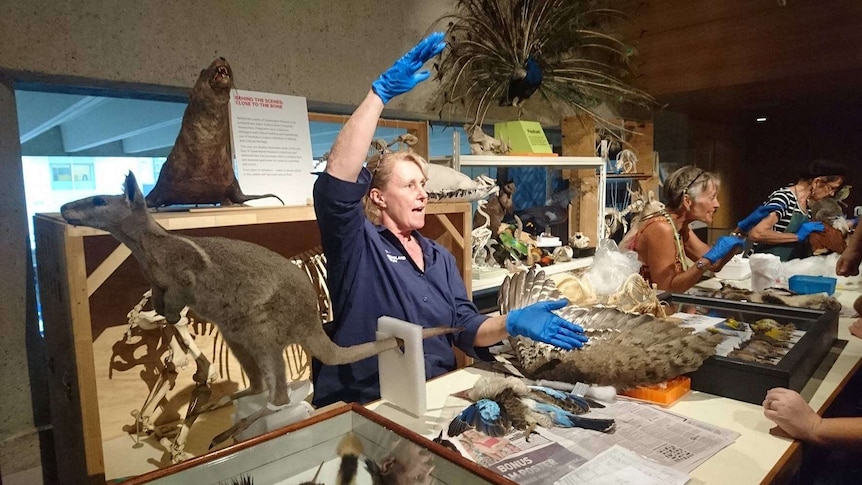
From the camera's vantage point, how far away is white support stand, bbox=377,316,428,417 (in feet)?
3.91

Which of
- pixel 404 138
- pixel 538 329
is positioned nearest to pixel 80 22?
pixel 404 138

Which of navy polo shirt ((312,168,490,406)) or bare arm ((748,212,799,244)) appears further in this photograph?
bare arm ((748,212,799,244))

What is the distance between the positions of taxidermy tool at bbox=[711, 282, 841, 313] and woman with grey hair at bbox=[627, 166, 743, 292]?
0.16m

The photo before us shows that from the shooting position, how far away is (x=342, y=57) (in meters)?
2.15

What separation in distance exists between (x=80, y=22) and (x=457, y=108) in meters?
1.75

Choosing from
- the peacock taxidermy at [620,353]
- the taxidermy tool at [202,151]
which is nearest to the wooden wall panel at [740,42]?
the peacock taxidermy at [620,353]

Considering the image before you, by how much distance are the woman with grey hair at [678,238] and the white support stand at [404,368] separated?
5.39 ft

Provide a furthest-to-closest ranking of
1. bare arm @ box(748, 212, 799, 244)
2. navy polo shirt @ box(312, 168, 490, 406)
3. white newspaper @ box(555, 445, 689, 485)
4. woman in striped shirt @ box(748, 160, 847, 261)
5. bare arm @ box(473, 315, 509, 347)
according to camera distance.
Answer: bare arm @ box(748, 212, 799, 244) < woman in striped shirt @ box(748, 160, 847, 261) < bare arm @ box(473, 315, 509, 347) < navy polo shirt @ box(312, 168, 490, 406) < white newspaper @ box(555, 445, 689, 485)

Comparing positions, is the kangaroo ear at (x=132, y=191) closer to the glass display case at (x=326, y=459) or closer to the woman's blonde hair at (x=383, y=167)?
the glass display case at (x=326, y=459)

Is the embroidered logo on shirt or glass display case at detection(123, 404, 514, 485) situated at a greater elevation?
the embroidered logo on shirt

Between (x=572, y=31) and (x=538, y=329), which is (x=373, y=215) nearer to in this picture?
(x=538, y=329)

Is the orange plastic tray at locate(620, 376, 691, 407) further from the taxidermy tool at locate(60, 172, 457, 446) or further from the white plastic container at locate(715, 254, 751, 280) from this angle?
the white plastic container at locate(715, 254, 751, 280)

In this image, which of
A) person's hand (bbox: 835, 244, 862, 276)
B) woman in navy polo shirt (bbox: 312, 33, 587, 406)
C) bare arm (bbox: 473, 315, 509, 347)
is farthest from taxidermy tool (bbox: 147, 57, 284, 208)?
person's hand (bbox: 835, 244, 862, 276)

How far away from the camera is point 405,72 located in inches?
49.6
